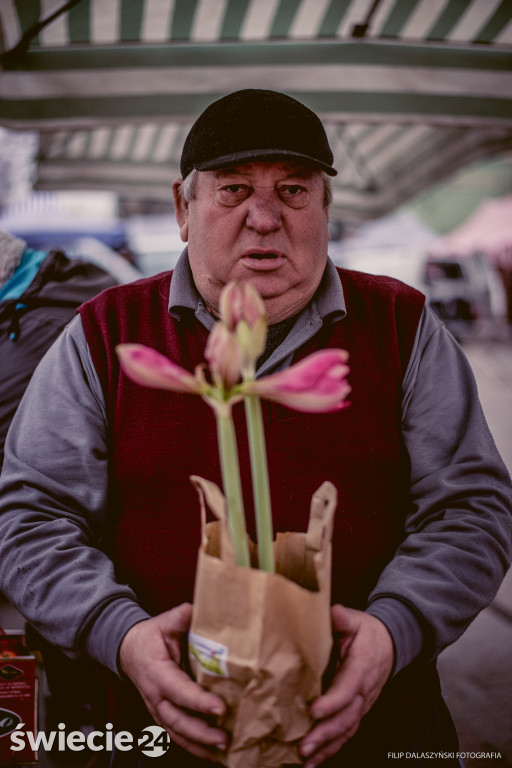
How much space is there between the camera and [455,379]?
1.35 meters

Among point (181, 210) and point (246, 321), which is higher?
point (181, 210)

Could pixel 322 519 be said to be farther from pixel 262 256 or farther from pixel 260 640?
pixel 262 256

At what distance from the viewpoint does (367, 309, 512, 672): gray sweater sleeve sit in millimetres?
1127

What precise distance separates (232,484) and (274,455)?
1.87 ft

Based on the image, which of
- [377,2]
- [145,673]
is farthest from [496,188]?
[145,673]

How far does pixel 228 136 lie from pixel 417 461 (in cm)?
74

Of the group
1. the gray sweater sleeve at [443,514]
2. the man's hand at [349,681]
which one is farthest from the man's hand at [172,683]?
the gray sweater sleeve at [443,514]

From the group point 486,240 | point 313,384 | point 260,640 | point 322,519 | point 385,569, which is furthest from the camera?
point 486,240

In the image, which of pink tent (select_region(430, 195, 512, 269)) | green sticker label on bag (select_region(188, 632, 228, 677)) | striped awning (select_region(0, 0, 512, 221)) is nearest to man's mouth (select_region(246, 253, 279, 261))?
green sticker label on bag (select_region(188, 632, 228, 677))

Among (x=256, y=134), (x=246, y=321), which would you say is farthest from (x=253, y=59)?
(x=246, y=321)

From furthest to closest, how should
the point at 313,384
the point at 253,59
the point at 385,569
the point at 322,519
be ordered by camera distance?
the point at 253,59
the point at 385,569
the point at 322,519
the point at 313,384

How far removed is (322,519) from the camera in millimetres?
871

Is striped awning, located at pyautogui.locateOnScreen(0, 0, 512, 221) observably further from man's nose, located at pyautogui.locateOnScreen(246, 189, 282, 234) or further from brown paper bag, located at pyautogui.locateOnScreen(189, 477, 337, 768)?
brown paper bag, located at pyautogui.locateOnScreen(189, 477, 337, 768)

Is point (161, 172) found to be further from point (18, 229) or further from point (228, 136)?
point (18, 229)
